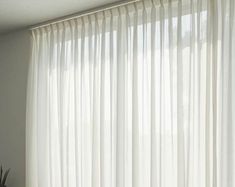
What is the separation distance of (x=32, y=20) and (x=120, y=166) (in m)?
1.54

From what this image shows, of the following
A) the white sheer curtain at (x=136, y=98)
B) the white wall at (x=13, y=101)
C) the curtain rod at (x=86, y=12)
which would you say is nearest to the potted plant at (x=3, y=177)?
the white wall at (x=13, y=101)

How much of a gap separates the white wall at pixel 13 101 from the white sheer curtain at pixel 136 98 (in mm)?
221

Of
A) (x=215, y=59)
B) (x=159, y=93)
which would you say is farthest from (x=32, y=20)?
(x=215, y=59)

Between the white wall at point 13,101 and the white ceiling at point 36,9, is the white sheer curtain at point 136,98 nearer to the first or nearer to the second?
the white ceiling at point 36,9

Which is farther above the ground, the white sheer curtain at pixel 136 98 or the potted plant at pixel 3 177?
the white sheer curtain at pixel 136 98

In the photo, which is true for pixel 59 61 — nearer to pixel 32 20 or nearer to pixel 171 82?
pixel 32 20

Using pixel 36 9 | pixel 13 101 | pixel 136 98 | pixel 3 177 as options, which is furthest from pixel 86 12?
pixel 3 177

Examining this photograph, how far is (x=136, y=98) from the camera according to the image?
7.69 ft

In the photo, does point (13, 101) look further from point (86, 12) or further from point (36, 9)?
point (86, 12)

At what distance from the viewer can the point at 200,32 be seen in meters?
2.07

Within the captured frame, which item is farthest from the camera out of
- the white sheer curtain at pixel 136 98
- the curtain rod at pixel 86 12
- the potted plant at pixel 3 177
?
the potted plant at pixel 3 177

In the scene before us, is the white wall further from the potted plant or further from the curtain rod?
the curtain rod

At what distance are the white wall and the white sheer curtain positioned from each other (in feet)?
0.72

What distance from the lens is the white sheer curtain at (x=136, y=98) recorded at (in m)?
1.99
